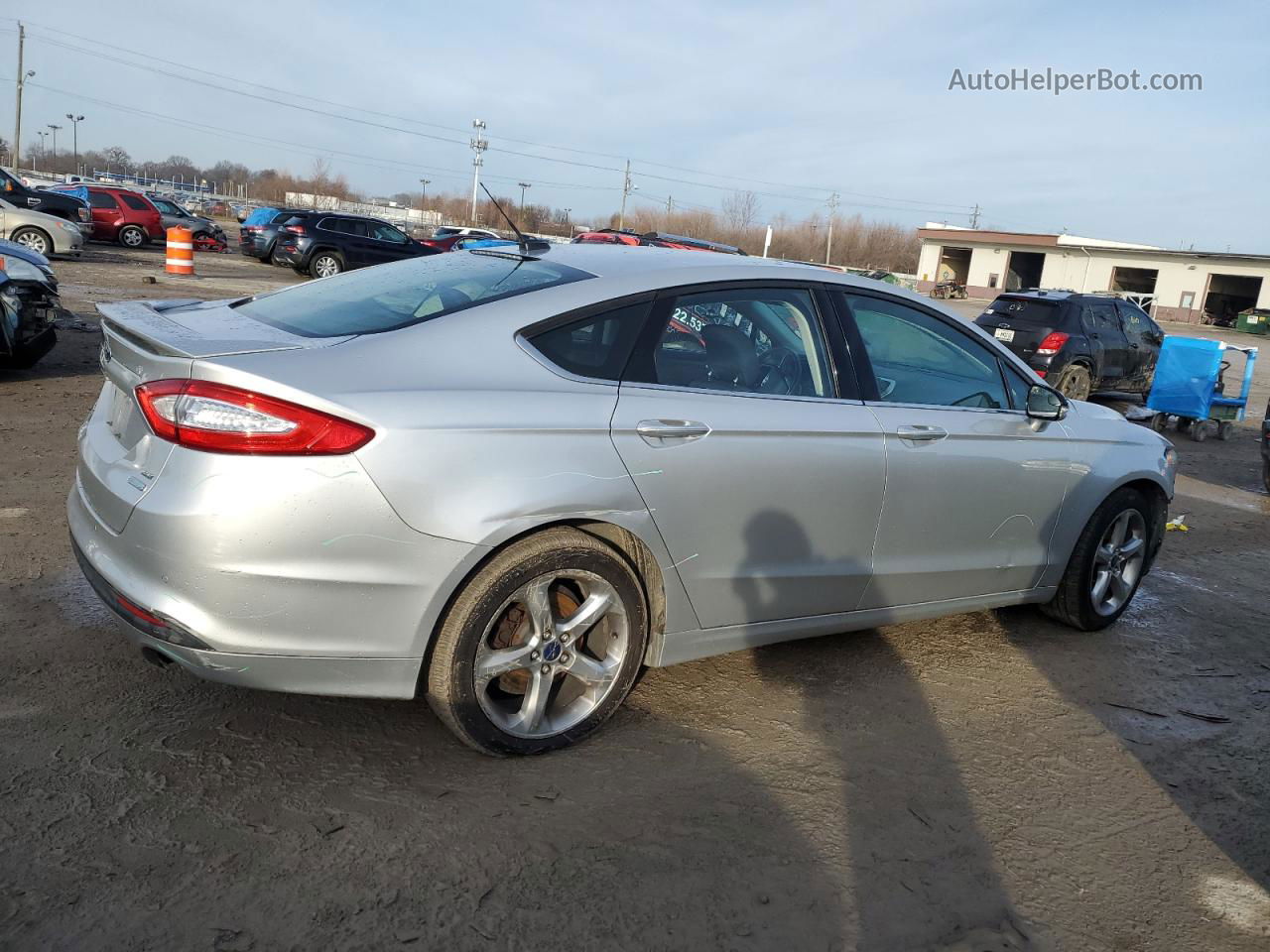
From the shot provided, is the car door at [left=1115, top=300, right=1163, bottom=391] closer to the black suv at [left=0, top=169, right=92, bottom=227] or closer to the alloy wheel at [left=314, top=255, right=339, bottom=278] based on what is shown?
the alloy wheel at [left=314, top=255, right=339, bottom=278]

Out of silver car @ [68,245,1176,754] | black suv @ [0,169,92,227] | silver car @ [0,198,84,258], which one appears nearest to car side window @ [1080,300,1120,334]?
silver car @ [68,245,1176,754]

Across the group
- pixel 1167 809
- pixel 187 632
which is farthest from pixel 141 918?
pixel 1167 809

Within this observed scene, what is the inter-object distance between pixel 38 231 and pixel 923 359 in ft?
67.5

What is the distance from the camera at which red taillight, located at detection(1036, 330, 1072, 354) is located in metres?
14.1

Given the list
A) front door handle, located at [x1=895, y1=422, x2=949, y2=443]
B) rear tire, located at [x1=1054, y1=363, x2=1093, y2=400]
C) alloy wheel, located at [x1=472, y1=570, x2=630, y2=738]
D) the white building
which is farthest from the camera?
the white building

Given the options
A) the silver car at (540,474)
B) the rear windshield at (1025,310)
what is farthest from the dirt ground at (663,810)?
the rear windshield at (1025,310)

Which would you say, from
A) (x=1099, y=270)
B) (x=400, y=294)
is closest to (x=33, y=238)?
(x=400, y=294)

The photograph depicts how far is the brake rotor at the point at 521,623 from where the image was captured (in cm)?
313

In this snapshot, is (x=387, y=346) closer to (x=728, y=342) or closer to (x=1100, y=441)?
(x=728, y=342)

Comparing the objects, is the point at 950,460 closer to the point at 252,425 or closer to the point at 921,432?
the point at 921,432

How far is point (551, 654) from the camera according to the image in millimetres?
3164

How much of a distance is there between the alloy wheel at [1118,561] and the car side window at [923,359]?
1.08 meters

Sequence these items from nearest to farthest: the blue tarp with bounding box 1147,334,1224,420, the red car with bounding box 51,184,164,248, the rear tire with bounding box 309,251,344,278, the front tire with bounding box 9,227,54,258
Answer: the blue tarp with bounding box 1147,334,1224,420 < the front tire with bounding box 9,227,54,258 < the rear tire with bounding box 309,251,344,278 < the red car with bounding box 51,184,164,248

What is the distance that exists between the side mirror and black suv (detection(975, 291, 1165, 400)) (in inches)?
404
